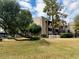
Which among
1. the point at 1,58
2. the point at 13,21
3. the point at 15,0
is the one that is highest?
the point at 15,0

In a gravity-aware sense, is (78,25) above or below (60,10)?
below

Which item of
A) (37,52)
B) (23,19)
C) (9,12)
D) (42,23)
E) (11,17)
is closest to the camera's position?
(37,52)

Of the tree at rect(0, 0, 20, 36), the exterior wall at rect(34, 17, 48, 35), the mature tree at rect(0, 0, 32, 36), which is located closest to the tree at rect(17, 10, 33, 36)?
the mature tree at rect(0, 0, 32, 36)

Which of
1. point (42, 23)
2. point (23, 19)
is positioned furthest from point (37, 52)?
point (42, 23)

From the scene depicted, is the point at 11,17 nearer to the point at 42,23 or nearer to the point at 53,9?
the point at 53,9

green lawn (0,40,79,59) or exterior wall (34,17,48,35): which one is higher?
exterior wall (34,17,48,35)

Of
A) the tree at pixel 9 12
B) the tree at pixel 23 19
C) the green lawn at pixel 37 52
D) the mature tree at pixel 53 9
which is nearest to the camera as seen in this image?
the green lawn at pixel 37 52

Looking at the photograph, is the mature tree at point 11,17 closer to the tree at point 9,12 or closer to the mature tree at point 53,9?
the tree at point 9,12

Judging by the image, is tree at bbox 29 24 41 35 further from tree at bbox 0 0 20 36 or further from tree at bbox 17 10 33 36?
tree at bbox 0 0 20 36

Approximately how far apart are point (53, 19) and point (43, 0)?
658 centimetres

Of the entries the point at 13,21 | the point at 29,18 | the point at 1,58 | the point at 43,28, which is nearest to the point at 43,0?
the point at 43,28

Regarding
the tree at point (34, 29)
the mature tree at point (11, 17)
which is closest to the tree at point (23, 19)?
the mature tree at point (11, 17)

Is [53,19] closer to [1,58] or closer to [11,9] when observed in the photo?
[11,9]

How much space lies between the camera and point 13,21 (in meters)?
42.2
